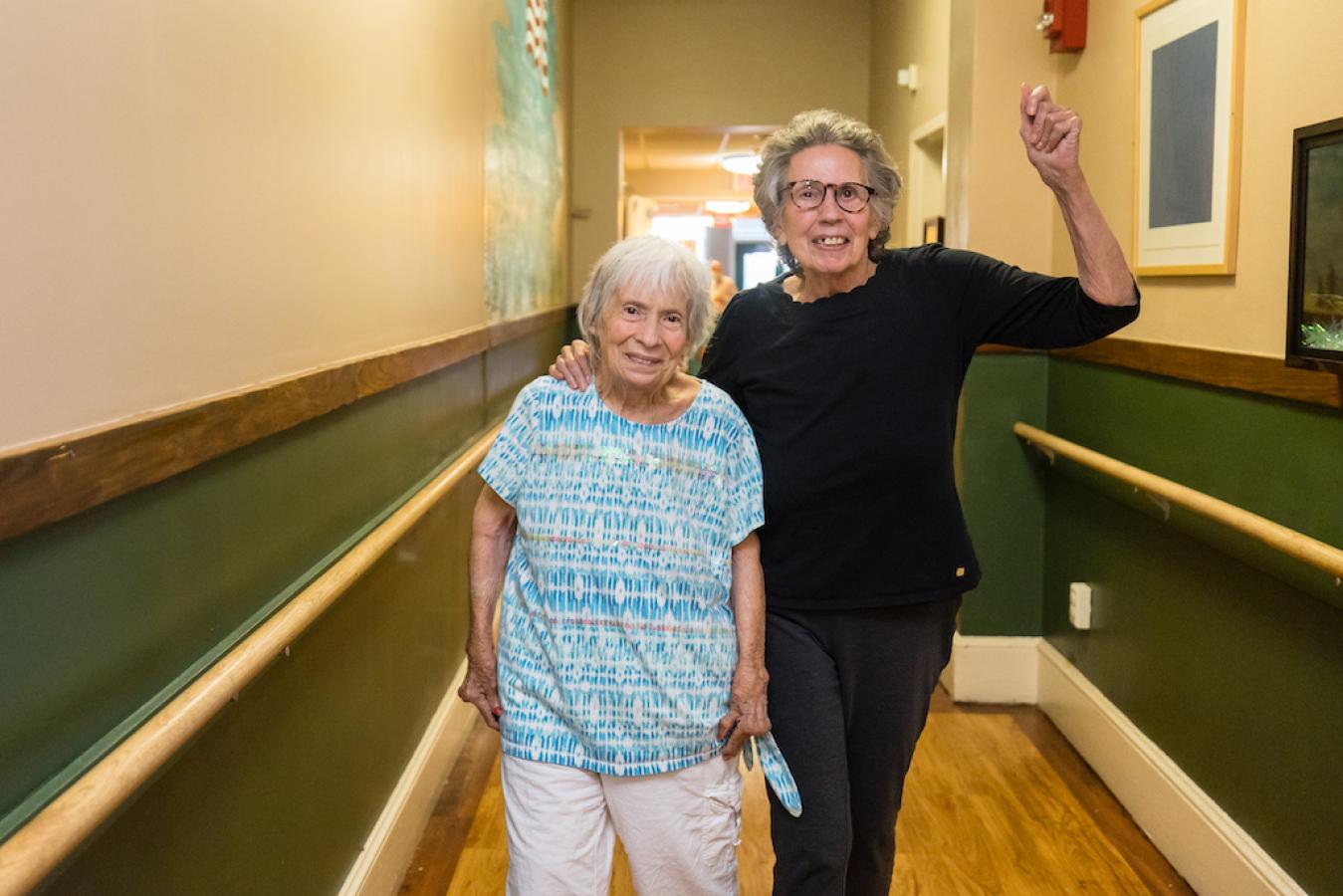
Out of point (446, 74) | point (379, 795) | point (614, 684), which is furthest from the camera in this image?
point (446, 74)

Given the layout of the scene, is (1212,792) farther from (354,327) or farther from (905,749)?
(354,327)

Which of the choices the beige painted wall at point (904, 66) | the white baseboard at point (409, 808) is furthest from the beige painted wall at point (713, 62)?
the white baseboard at point (409, 808)

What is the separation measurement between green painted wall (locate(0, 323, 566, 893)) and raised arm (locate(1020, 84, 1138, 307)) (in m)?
1.26

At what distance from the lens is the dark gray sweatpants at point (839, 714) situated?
209cm

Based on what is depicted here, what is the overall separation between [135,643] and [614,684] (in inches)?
25.9

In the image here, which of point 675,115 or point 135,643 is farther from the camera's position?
point 675,115

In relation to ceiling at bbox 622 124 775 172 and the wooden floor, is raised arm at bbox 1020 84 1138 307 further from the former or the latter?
ceiling at bbox 622 124 775 172

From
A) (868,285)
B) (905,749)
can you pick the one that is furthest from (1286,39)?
(905,749)

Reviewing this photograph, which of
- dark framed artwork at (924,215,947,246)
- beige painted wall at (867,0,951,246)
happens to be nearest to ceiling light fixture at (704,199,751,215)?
beige painted wall at (867,0,951,246)

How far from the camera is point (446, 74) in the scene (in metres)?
3.63

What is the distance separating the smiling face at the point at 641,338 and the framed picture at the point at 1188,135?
1.55 m

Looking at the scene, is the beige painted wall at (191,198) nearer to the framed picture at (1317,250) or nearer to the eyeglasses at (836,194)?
the eyeglasses at (836,194)

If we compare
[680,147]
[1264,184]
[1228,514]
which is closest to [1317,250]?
[1264,184]

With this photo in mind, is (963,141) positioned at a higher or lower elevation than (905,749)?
higher
